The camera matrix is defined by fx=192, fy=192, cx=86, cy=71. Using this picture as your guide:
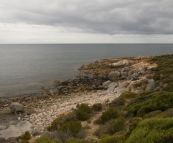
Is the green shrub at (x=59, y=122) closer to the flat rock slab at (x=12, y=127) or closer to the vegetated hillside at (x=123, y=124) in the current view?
the vegetated hillside at (x=123, y=124)

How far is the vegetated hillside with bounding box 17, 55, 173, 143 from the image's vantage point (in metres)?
7.57

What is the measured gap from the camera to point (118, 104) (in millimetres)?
22203

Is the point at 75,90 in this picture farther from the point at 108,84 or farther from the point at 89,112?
the point at 89,112

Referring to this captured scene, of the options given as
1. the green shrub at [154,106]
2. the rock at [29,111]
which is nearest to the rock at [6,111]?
the rock at [29,111]

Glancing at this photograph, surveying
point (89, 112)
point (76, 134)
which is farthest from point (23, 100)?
point (76, 134)

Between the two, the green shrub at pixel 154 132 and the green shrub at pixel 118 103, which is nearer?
the green shrub at pixel 154 132

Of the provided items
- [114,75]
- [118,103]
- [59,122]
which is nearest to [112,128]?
[59,122]

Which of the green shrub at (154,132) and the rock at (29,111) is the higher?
the green shrub at (154,132)

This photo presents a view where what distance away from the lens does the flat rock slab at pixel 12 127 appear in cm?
2018

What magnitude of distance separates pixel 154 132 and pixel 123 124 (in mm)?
6369

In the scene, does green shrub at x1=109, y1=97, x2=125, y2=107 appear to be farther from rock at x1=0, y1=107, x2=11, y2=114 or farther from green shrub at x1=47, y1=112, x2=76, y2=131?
rock at x1=0, y1=107, x2=11, y2=114

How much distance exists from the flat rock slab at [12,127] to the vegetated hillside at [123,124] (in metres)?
4.91

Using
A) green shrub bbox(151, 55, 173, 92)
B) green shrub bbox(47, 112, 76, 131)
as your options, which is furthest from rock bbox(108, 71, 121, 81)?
green shrub bbox(47, 112, 76, 131)

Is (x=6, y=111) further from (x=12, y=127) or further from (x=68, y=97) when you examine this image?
(x=68, y=97)
